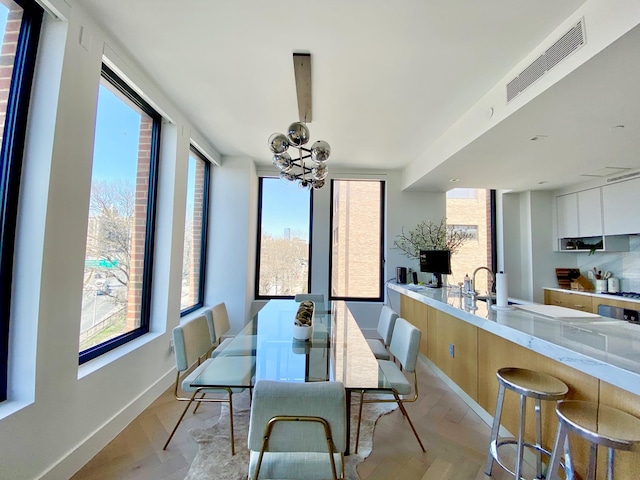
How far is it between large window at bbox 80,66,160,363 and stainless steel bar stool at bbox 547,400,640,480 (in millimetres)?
2804

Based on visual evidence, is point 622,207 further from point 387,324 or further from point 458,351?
point 387,324

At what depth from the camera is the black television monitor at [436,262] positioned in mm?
3918

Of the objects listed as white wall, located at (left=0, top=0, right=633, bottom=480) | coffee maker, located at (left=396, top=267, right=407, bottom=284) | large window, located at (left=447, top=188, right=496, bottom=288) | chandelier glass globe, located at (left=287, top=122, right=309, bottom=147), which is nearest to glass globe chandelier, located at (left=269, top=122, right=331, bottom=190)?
chandelier glass globe, located at (left=287, top=122, right=309, bottom=147)

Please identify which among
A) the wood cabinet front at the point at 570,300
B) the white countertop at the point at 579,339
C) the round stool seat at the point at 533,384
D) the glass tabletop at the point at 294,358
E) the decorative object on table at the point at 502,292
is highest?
the decorative object on table at the point at 502,292

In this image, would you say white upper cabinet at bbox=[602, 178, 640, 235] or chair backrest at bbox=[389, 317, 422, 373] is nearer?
chair backrest at bbox=[389, 317, 422, 373]

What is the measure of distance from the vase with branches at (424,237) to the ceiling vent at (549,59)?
2.65m

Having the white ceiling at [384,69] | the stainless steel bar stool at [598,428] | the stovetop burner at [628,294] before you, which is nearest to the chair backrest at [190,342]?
the white ceiling at [384,69]

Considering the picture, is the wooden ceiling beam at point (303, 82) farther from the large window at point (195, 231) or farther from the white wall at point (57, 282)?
the large window at point (195, 231)

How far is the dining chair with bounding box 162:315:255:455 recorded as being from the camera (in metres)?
1.68

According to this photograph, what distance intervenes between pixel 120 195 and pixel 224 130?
153 centimetres

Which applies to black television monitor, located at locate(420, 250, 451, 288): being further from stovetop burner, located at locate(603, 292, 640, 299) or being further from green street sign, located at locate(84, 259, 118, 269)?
green street sign, located at locate(84, 259, 118, 269)

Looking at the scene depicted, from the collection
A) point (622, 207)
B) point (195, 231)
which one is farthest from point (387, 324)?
point (622, 207)

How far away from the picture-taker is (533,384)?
1.67m

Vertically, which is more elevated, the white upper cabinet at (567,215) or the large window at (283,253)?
the white upper cabinet at (567,215)
